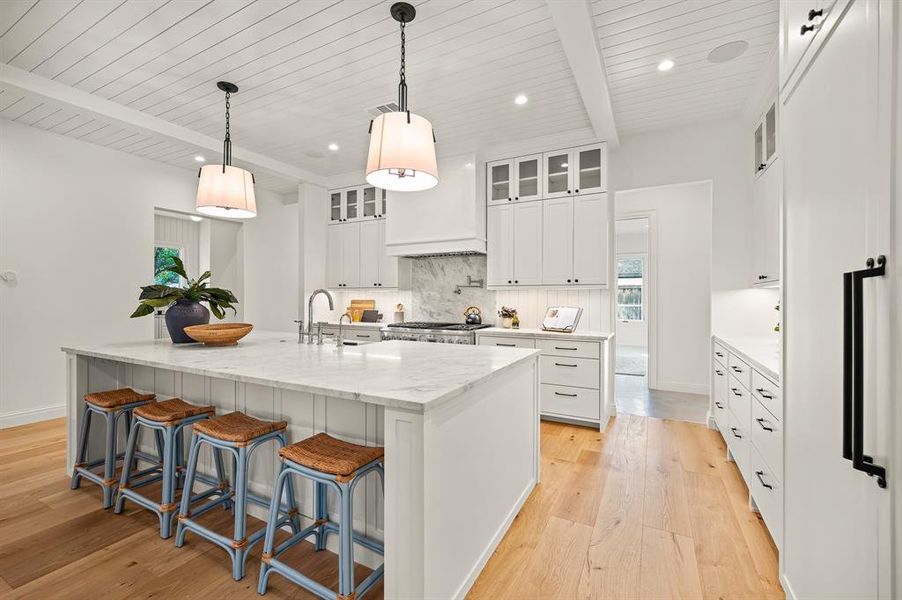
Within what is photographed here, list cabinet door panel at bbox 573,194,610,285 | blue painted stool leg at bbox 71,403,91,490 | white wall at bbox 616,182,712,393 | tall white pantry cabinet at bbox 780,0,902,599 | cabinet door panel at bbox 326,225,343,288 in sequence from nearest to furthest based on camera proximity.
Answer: tall white pantry cabinet at bbox 780,0,902,599, blue painted stool leg at bbox 71,403,91,490, cabinet door panel at bbox 573,194,610,285, white wall at bbox 616,182,712,393, cabinet door panel at bbox 326,225,343,288

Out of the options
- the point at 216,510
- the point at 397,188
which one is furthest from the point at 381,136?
the point at 216,510

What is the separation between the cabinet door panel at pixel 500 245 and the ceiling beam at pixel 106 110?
269 cm

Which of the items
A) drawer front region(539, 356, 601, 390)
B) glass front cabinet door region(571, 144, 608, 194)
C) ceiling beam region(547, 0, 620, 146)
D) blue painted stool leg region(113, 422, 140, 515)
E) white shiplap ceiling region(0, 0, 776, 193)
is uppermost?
white shiplap ceiling region(0, 0, 776, 193)

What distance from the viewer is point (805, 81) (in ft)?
4.25

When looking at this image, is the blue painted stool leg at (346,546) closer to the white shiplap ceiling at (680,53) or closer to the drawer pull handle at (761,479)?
the drawer pull handle at (761,479)

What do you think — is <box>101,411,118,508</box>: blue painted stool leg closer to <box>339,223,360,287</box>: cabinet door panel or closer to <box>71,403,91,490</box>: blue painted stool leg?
<box>71,403,91,490</box>: blue painted stool leg

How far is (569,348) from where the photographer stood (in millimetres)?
3752

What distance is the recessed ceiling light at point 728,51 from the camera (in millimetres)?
2504

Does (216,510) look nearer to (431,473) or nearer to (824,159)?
(431,473)

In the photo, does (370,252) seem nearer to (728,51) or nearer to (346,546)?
(728,51)

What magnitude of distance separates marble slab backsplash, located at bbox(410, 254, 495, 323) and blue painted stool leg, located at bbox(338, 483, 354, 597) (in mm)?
3436

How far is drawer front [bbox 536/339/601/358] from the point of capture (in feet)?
11.9

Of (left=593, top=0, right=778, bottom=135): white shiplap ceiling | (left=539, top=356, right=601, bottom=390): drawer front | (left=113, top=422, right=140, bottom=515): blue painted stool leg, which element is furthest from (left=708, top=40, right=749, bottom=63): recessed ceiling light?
(left=113, top=422, right=140, bottom=515): blue painted stool leg

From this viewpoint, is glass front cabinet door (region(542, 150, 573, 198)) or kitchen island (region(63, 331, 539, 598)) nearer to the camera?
kitchen island (region(63, 331, 539, 598))
